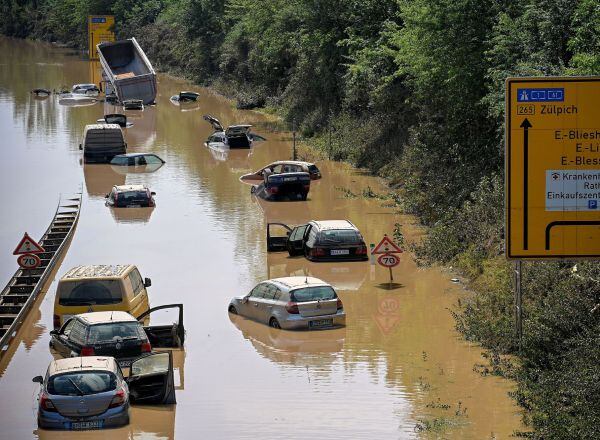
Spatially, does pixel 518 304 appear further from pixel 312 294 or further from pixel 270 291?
pixel 270 291

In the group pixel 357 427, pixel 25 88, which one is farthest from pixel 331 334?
pixel 25 88

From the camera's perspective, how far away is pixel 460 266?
3369 cm

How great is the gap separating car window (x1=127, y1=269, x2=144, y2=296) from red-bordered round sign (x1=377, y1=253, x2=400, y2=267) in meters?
6.67

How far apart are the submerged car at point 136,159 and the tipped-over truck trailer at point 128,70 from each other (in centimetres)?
2483

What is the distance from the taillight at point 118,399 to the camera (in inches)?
813

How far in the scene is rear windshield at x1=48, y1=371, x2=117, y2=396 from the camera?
2061 centimetres

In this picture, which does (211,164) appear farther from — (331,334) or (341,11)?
(331,334)

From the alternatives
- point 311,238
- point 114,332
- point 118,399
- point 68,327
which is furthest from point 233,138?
point 118,399

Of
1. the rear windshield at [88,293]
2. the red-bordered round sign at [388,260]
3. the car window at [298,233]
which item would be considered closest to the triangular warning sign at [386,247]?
the red-bordered round sign at [388,260]

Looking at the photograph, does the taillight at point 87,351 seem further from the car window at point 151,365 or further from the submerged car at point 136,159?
the submerged car at point 136,159

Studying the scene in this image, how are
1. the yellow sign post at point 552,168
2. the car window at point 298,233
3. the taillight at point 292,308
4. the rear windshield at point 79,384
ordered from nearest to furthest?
the rear windshield at point 79,384 → the yellow sign post at point 552,168 → the taillight at point 292,308 → the car window at point 298,233

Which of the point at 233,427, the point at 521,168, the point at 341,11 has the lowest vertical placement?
the point at 233,427

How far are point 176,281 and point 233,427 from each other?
41.5 ft

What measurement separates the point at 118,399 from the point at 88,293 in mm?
6661
